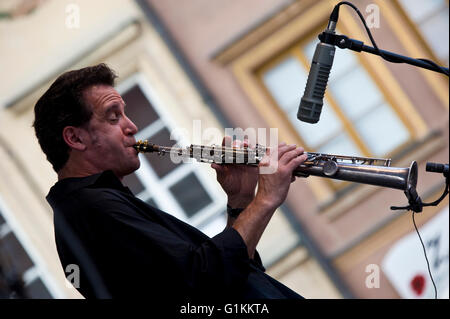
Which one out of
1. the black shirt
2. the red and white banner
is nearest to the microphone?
the black shirt

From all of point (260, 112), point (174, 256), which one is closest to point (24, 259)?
point (260, 112)

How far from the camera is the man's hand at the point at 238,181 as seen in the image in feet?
8.34

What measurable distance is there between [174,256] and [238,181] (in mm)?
589

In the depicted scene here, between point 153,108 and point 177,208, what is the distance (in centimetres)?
62

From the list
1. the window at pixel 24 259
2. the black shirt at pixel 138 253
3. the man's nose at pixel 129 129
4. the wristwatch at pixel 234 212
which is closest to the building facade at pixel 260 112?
the window at pixel 24 259

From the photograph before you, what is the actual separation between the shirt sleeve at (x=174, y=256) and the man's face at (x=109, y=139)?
9.6 inches

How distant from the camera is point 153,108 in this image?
13.7 feet

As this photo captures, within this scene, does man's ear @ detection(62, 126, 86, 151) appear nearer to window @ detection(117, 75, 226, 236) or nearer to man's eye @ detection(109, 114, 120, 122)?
man's eye @ detection(109, 114, 120, 122)

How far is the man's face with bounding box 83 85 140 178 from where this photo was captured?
232 cm

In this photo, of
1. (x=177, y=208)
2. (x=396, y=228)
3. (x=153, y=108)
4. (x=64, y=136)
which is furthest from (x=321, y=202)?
(x=64, y=136)

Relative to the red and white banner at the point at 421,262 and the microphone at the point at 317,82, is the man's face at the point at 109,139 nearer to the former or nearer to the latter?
the microphone at the point at 317,82
